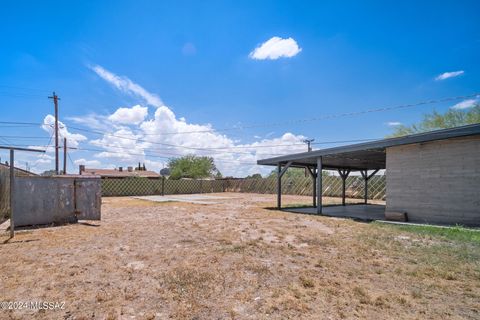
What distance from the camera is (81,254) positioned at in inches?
180

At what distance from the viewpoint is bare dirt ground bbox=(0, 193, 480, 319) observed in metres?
2.66

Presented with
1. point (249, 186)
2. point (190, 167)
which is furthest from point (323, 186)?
point (190, 167)

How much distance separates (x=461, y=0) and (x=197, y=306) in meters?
11.7

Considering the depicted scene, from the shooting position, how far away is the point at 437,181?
780 centimetres

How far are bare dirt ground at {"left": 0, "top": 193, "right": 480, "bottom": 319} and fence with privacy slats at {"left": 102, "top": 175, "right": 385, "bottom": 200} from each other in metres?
15.6

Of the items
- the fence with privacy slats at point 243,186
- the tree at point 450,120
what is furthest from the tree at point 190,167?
the tree at point 450,120

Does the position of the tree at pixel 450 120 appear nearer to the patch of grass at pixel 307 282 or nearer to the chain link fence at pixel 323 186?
the chain link fence at pixel 323 186

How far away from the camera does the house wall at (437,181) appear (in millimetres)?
7168

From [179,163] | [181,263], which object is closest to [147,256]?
[181,263]

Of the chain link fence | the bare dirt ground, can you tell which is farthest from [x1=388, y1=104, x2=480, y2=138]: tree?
the bare dirt ground

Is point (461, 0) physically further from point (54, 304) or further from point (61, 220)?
point (61, 220)

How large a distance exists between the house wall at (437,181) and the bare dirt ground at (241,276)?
87.6 inches

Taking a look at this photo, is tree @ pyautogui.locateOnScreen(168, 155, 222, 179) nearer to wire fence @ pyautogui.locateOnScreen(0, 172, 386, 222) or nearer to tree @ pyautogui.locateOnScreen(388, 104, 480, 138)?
wire fence @ pyautogui.locateOnScreen(0, 172, 386, 222)

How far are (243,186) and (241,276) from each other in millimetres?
25870
